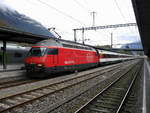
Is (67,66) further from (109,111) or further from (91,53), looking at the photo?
(109,111)

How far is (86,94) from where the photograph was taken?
977cm

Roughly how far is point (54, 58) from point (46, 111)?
28.0 ft

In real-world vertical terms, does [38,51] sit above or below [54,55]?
above

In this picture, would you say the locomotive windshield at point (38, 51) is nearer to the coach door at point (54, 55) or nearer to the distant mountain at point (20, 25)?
the coach door at point (54, 55)

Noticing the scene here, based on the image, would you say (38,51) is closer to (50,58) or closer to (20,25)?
(50,58)

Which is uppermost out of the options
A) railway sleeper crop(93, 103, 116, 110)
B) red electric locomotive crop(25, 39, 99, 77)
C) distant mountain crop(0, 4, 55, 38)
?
distant mountain crop(0, 4, 55, 38)

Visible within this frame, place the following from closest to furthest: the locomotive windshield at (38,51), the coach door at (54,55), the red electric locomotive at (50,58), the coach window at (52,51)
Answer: the red electric locomotive at (50,58) → the locomotive windshield at (38,51) → the coach window at (52,51) → the coach door at (54,55)

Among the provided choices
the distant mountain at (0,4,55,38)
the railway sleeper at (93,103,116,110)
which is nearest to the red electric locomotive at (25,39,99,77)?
the railway sleeper at (93,103,116,110)

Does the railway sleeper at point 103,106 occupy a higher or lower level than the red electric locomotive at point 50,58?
lower

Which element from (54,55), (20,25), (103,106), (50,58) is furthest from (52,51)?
(20,25)

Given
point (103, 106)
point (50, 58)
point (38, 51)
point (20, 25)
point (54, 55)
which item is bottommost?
point (103, 106)

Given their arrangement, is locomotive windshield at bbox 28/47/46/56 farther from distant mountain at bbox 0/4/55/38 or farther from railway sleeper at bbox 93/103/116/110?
distant mountain at bbox 0/4/55/38

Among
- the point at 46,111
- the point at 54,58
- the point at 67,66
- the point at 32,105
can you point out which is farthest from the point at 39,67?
the point at 46,111

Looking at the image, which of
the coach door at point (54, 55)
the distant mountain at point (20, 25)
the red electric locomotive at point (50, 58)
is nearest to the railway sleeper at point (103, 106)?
the red electric locomotive at point (50, 58)
